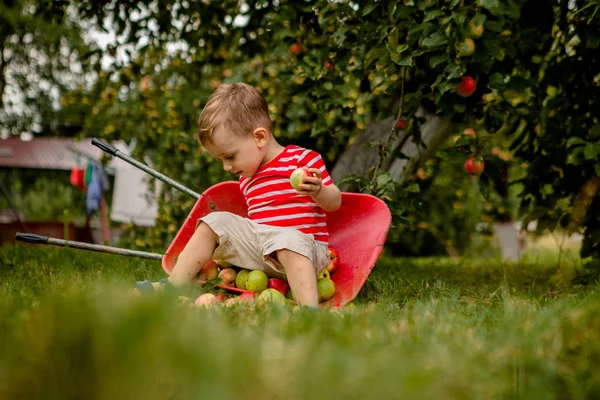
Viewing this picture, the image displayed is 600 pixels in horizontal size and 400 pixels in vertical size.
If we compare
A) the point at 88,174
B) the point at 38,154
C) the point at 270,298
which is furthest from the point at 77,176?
the point at 38,154

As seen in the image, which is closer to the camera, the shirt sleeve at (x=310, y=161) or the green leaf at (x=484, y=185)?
the shirt sleeve at (x=310, y=161)

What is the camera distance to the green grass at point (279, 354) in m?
0.83

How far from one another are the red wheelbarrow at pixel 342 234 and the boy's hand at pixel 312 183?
322 mm

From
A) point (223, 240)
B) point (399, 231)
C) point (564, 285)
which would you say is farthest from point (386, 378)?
point (399, 231)

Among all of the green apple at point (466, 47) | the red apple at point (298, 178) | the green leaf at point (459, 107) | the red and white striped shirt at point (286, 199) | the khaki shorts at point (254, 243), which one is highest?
the green apple at point (466, 47)

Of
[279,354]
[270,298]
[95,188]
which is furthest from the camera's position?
[95,188]

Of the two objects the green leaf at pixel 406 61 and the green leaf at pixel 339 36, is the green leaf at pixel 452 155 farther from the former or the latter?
the green leaf at pixel 339 36

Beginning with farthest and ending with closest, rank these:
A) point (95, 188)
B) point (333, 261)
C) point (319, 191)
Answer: point (95, 188), point (333, 261), point (319, 191)

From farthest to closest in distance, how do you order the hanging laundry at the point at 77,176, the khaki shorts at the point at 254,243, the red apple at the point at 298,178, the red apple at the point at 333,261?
the hanging laundry at the point at 77,176
the red apple at the point at 333,261
the khaki shorts at the point at 254,243
the red apple at the point at 298,178

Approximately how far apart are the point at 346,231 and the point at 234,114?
25.5 inches

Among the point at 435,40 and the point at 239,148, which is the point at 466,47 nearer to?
the point at 435,40

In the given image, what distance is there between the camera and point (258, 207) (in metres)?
2.21

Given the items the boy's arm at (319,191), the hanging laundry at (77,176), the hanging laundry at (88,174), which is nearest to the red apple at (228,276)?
the boy's arm at (319,191)

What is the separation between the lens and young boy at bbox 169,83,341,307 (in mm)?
2041
